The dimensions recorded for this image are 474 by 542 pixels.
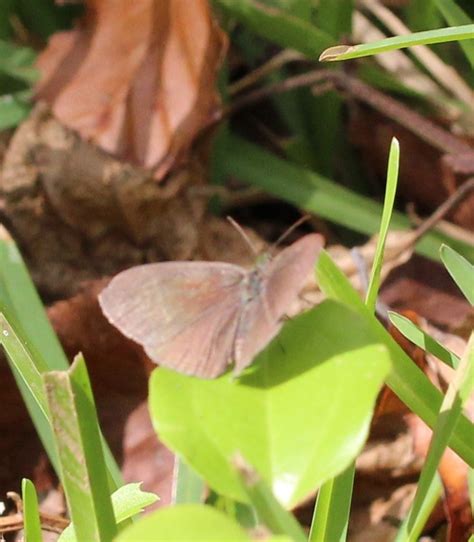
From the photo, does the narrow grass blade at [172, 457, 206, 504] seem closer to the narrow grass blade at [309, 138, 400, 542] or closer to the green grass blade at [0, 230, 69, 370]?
the narrow grass blade at [309, 138, 400, 542]

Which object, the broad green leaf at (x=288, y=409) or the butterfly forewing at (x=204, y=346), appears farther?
the butterfly forewing at (x=204, y=346)

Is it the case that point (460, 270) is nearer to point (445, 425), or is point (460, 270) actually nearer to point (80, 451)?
point (445, 425)

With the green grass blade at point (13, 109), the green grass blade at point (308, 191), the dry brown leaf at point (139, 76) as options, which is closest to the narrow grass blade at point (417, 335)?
the green grass blade at point (308, 191)

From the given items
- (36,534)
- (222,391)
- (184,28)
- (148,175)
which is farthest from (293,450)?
(184,28)

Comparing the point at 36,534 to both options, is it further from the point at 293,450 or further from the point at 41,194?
the point at 41,194

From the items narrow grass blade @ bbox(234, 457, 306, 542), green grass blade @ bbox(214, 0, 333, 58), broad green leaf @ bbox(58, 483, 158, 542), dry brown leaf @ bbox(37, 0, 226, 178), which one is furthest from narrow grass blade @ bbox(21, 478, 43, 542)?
green grass blade @ bbox(214, 0, 333, 58)

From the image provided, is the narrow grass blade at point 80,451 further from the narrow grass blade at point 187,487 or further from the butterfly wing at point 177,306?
the narrow grass blade at point 187,487
